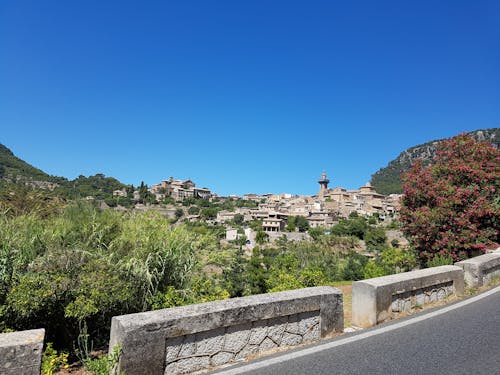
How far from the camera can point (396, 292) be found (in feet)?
14.1

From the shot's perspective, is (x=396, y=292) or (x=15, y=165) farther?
(x=15, y=165)

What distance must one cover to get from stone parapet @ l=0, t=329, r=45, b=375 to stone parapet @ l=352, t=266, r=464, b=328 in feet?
11.0

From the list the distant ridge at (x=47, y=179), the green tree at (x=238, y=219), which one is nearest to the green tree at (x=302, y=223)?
the green tree at (x=238, y=219)

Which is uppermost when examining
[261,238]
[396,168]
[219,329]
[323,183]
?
[396,168]

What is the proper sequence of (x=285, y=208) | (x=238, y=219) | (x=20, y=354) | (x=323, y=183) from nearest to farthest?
1. (x=20, y=354)
2. (x=238, y=219)
3. (x=285, y=208)
4. (x=323, y=183)

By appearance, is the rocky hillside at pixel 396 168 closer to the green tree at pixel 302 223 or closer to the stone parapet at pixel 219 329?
the green tree at pixel 302 223

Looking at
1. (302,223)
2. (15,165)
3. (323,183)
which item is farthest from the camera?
(323,183)

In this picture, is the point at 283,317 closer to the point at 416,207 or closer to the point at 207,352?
the point at 207,352

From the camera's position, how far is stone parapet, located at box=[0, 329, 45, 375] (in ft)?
6.66

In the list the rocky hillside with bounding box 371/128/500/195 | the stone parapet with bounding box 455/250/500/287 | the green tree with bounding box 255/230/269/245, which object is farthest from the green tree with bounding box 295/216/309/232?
the stone parapet with bounding box 455/250/500/287

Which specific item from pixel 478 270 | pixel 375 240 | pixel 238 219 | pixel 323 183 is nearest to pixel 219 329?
pixel 478 270

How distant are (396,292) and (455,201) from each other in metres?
5.17

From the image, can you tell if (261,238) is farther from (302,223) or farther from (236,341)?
(236,341)

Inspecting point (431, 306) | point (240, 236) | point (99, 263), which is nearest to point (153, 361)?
point (99, 263)
